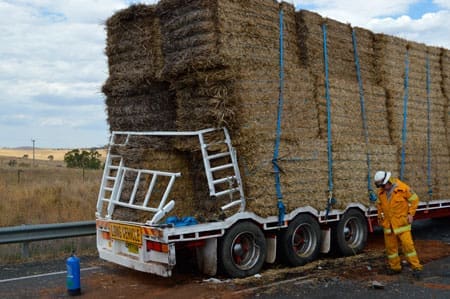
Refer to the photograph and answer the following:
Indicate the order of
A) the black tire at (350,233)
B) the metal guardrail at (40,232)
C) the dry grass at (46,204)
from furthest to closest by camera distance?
the dry grass at (46,204), the black tire at (350,233), the metal guardrail at (40,232)

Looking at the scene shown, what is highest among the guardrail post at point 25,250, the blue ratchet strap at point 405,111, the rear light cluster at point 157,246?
the blue ratchet strap at point 405,111

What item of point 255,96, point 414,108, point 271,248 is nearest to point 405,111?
point 414,108

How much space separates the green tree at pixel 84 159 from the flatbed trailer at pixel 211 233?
3434 centimetres

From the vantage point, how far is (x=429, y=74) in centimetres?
1229

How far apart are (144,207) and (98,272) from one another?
5.18ft

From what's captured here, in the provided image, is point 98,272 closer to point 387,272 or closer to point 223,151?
point 223,151

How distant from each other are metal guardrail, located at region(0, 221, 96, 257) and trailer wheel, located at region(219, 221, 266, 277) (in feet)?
11.5

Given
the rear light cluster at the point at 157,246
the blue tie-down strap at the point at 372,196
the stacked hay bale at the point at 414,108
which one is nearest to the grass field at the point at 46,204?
the rear light cluster at the point at 157,246

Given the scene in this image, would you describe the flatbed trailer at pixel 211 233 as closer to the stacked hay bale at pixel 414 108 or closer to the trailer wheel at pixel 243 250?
the trailer wheel at pixel 243 250

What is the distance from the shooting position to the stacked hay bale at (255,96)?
27.3ft

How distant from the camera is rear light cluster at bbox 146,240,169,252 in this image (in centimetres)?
736

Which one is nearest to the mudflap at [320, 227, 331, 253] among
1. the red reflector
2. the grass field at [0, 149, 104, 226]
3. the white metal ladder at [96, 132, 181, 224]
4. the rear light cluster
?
the white metal ladder at [96, 132, 181, 224]

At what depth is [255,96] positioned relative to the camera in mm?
8523

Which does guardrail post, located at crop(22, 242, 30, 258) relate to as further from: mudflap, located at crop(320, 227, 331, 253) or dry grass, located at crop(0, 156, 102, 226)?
mudflap, located at crop(320, 227, 331, 253)
